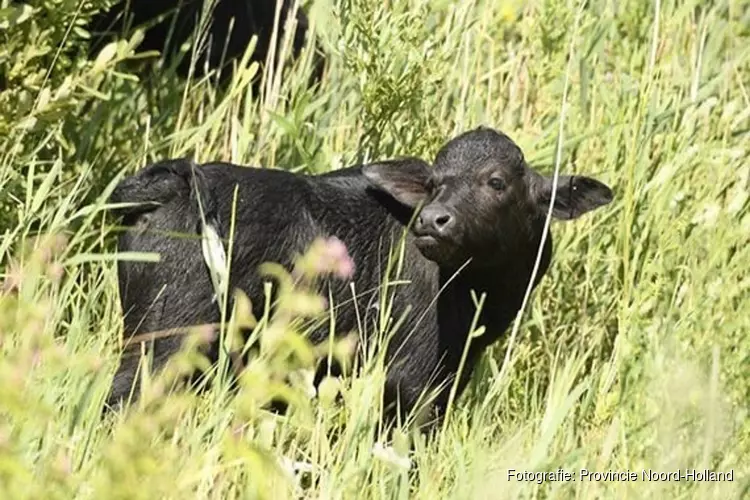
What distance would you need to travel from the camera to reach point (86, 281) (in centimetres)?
510

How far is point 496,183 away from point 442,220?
305 mm

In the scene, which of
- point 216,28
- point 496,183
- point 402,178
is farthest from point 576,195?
point 216,28

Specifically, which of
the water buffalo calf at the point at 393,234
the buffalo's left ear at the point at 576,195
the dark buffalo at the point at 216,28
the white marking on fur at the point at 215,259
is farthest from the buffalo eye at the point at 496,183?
the dark buffalo at the point at 216,28

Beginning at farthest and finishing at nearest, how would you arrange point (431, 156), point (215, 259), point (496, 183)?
point (431, 156), point (496, 183), point (215, 259)

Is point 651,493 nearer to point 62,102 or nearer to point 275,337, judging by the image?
point 275,337

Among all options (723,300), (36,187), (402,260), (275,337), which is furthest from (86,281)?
(275,337)

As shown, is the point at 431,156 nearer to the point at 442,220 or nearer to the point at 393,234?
the point at 393,234

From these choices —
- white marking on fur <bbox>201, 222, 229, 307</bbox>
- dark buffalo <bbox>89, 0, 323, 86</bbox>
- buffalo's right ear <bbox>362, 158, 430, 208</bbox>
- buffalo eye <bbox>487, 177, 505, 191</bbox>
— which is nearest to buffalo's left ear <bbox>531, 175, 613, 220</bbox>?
buffalo eye <bbox>487, 177, 505, 191</bbox>

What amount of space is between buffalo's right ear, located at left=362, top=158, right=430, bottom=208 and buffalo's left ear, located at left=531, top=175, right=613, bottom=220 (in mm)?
347

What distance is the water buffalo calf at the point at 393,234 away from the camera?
457 cm

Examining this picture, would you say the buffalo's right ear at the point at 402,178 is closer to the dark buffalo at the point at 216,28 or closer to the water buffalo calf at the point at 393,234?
the water buffalo calf at the point at 393,234

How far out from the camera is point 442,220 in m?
4.67

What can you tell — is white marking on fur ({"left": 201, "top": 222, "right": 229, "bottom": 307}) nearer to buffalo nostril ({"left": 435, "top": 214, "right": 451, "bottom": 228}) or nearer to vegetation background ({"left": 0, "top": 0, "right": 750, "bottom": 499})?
vegetation background ({"left": 0, "top": 0, "right": 750, "bottom": 499})

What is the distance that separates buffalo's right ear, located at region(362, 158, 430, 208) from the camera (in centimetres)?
496
